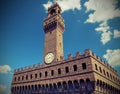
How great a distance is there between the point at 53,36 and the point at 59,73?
10.6m

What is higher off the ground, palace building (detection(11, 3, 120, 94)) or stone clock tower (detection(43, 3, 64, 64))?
stone clock tower (detection(43, 3, 64, 64))

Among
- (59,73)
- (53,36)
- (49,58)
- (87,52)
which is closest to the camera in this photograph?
(87,52)

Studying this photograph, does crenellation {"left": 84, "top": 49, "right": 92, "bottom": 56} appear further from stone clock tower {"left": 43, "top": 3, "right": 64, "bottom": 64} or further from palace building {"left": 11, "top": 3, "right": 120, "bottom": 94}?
stone clock tower {"left": 43, "top": 3, "right": 64, "bottom": 64}

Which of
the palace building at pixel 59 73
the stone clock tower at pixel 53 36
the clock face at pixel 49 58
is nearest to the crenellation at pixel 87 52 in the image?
the palace building at pixel 59 73

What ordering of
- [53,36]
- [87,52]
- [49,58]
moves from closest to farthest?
[87,52], [49,58], [53,36]

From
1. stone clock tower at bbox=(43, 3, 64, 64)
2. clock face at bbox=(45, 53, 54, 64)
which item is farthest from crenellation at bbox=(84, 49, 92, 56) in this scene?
clock face at bbox=(45, 53, 54, 64)

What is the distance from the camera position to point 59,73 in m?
29.8

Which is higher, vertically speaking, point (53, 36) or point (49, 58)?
point (53, 36)

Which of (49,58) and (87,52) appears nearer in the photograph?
(87,52)

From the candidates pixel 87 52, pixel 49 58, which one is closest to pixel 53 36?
pixel 49 58

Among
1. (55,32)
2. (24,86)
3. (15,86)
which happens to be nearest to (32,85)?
(24,86)

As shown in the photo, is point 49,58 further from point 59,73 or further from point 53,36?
point 53,36

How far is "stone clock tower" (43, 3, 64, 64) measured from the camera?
33609 millimetres

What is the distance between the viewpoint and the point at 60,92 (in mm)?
28266
